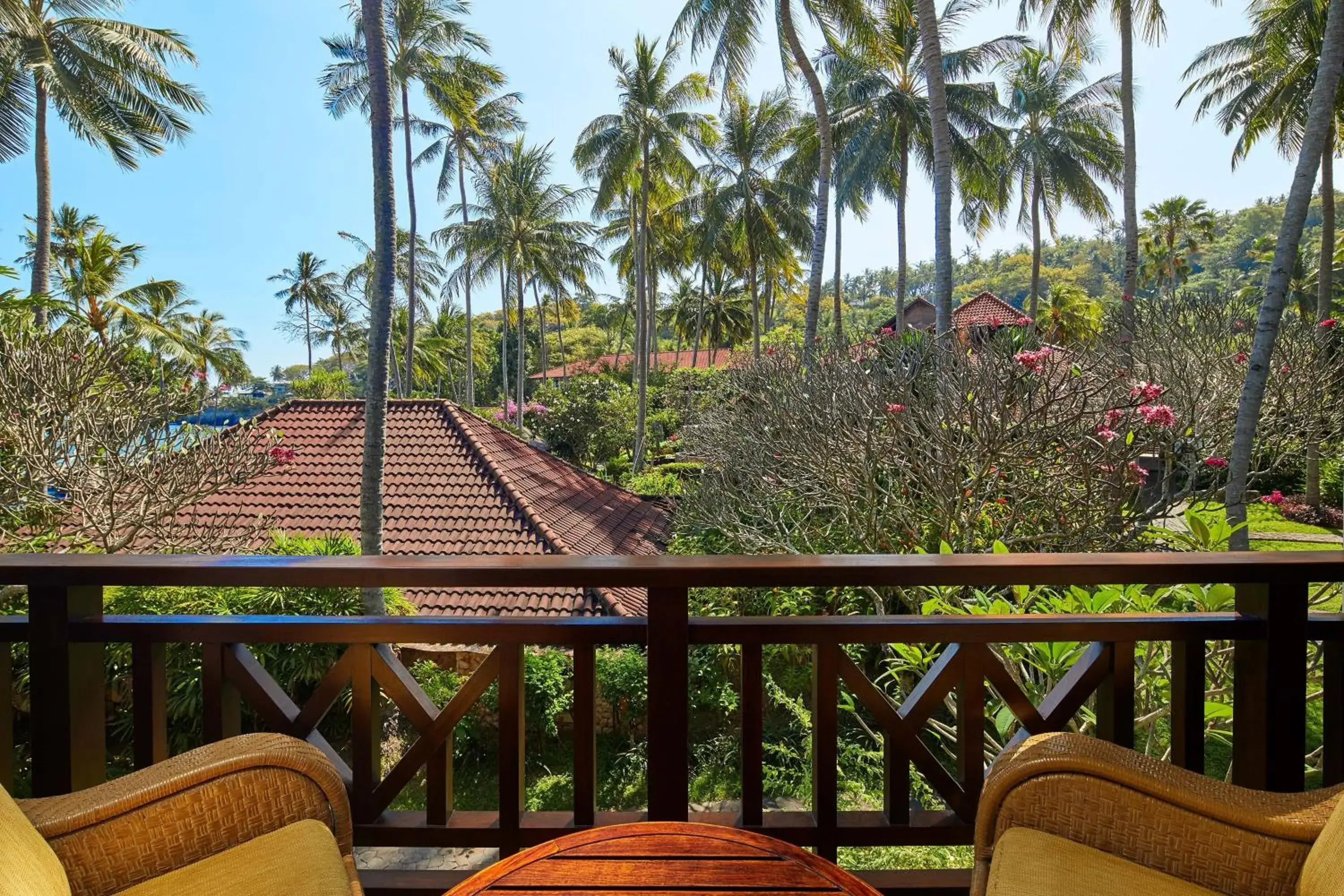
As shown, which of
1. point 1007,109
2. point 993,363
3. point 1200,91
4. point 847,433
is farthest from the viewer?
point 1007,109

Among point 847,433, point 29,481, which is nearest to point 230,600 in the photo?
point 29,481

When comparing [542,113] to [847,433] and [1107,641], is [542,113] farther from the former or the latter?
[1107,641]

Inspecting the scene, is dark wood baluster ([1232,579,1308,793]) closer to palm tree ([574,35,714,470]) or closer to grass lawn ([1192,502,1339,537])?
grass lawn ([1192,502,1339,537])

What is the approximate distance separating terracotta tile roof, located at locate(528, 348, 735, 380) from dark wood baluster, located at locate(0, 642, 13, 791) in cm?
3187

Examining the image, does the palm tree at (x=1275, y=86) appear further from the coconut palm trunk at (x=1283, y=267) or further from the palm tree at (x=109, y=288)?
the palm tree at (x=109, y=288)

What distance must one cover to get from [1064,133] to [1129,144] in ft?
32.2

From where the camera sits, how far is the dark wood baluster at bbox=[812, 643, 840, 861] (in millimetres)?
1397

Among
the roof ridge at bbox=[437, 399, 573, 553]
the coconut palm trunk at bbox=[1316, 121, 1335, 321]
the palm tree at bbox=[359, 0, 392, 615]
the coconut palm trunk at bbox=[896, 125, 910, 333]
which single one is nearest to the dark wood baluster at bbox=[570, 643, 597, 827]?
the palm tree at bbox=[359, 0, 392, 615]

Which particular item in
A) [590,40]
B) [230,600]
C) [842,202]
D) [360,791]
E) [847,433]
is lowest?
[230,600]

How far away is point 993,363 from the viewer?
15.0 feet

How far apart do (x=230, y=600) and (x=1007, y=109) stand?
20962 mm

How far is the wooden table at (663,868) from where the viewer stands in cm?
92

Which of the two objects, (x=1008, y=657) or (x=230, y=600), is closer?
(x=1008, y=657)

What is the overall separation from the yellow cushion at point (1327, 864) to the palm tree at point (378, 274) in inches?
271
